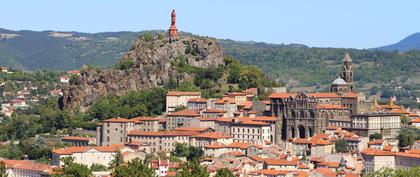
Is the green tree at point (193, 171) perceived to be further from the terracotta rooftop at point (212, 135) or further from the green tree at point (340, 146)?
the green tree at point (340, 146)

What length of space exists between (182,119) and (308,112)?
11.5m

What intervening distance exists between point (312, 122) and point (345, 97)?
206 inches

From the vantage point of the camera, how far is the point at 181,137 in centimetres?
9669

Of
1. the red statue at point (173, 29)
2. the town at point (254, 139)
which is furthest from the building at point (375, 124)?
the red statue at point (173, 29)

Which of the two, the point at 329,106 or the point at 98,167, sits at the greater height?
the point at 329,106

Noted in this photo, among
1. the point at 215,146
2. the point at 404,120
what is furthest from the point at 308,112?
the point at 404,120

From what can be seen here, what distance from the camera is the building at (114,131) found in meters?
101

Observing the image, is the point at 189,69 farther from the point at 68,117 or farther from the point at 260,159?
the point at 260,159

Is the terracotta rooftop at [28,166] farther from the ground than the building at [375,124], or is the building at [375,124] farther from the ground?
the building at [375,124]

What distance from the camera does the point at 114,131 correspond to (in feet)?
331

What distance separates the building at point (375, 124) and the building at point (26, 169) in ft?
85.9

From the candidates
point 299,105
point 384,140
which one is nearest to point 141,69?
point 299,105

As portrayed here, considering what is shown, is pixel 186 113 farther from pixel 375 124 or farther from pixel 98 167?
pixel 375 124

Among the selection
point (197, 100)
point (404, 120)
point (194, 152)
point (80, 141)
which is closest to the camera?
point (194, 152)
